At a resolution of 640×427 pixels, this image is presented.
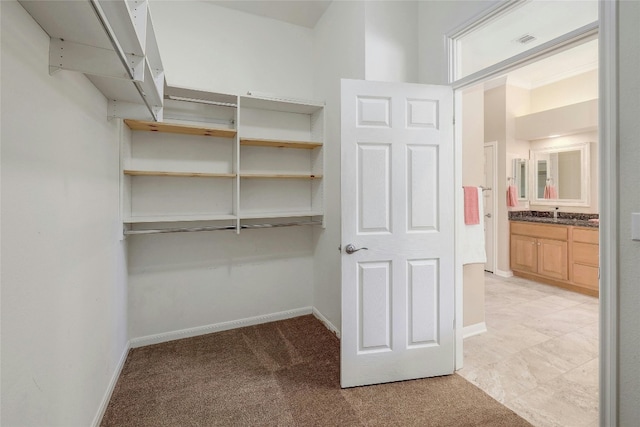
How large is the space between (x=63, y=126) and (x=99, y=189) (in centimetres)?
58

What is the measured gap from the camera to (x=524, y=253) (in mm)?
4711

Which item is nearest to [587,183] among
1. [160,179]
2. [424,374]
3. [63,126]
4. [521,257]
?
[521,257]

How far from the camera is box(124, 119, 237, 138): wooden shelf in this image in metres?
2.35

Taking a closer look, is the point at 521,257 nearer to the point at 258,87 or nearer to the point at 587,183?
the point at 587,183

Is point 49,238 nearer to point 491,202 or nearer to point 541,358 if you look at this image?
point 541,358

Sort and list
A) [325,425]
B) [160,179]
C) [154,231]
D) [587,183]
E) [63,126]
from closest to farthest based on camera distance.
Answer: [63,126] < [325,425] < [154,231] < [160,179] < [587,183]

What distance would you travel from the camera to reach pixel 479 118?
2977 millimetres

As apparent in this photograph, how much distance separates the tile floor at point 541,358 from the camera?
1.88 m

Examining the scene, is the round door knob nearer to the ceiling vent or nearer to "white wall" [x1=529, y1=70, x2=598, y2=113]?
the ceiling vent

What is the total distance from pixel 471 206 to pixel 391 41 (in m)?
1.57

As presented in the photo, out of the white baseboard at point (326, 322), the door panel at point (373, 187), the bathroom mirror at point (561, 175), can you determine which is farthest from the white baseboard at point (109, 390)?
the bathroom mirror at point (561, 175)

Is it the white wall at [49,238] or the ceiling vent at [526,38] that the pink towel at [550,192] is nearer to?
the ceiling vent at [526,38]

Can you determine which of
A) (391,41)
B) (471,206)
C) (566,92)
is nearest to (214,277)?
(471,206)

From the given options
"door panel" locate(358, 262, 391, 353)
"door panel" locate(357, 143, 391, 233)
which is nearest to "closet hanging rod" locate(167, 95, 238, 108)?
"door panel" locate(357, 143, 391, 233)
